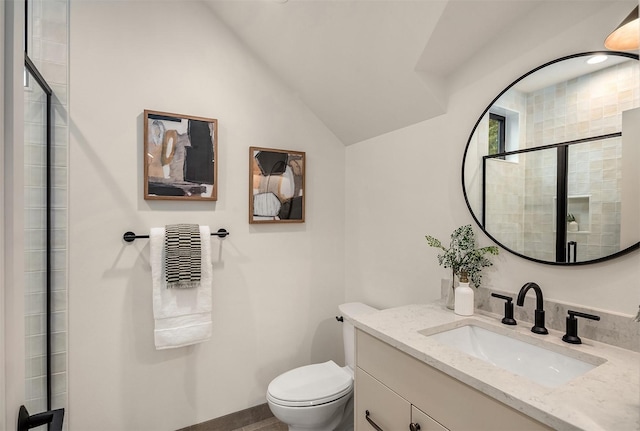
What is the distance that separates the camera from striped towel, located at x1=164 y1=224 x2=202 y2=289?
1778mm

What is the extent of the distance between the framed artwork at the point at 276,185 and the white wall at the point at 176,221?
0.19 feet

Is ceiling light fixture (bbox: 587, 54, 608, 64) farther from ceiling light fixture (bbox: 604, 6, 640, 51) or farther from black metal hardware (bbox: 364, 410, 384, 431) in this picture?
black metal hardware (bbox: 364, 410, 384, 431)

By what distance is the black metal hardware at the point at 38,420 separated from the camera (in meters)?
0.60

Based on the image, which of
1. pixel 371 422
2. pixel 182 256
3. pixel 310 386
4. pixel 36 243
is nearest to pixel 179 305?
pixel 182 256

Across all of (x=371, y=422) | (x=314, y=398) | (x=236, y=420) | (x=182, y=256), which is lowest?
(x=236, y=420)

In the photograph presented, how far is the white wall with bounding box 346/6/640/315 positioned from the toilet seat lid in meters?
0.53

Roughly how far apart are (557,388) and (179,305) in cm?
170

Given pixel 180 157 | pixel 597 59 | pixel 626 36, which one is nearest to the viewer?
pixel 626 36

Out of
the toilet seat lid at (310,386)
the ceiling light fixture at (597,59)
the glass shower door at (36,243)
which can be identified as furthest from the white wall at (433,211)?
the glass shower door at (36,243)

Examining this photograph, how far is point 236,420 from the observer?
6.87 feet

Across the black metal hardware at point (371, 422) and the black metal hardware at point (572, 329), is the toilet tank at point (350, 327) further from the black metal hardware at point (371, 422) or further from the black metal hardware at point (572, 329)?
the black metal hardware at point (572, 329)

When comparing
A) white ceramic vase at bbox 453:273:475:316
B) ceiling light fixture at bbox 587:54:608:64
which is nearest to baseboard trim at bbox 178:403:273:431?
white ceramic vase at bbox 453:273:475:316

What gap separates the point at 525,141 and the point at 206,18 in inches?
75.6

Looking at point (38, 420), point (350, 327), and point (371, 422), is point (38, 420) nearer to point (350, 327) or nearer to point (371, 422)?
point (371, 422)
